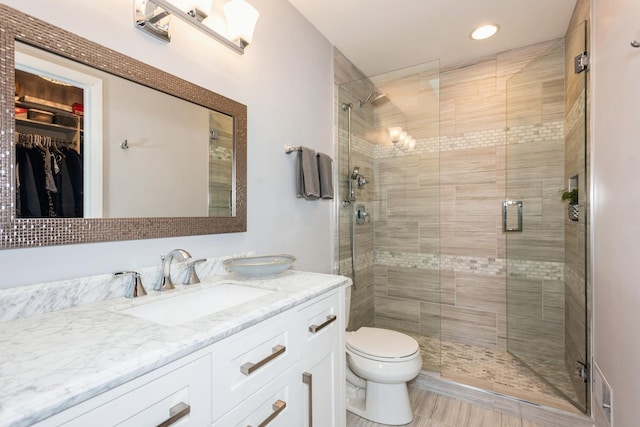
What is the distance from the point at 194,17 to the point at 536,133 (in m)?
2.42

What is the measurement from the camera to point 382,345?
1.90 metres

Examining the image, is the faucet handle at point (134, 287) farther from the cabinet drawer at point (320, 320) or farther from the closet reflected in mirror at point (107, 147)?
the cabinet drawer at point (320, 320)

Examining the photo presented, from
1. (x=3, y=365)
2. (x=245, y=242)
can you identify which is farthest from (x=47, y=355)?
(x=245, y=242)

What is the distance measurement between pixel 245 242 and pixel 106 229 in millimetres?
665

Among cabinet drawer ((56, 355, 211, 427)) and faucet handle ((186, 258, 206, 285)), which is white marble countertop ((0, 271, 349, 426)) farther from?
faucet handle ((186, 258, 206, 285))

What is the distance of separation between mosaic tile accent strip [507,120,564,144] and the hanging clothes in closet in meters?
2.79

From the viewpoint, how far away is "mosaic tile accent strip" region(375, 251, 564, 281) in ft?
7.59

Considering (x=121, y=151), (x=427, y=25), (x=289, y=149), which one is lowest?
(x=121, y=151)

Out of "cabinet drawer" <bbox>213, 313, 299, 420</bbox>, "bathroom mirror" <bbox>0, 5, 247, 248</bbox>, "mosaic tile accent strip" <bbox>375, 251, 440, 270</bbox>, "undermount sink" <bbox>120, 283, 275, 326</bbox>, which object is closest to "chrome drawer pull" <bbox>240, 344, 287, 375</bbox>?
"cabinet drawer" <bbox>213, 313, 299, 420</bbox>

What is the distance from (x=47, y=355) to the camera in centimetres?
63

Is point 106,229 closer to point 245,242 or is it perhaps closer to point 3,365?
point 3,365

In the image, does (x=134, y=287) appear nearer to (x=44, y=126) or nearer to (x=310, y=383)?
(x=44, y=126)

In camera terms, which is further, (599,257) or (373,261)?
(373,261)

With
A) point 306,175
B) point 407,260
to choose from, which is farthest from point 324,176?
point 407,260
